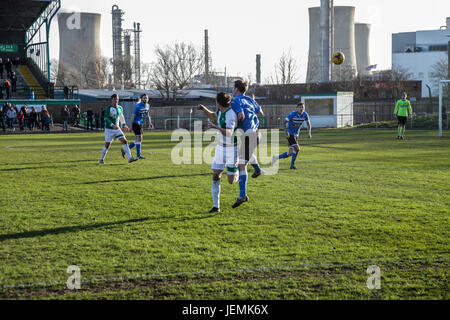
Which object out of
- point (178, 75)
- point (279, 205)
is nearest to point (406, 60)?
point (178, 75)

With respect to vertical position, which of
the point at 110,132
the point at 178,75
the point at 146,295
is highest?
the point at 178,75

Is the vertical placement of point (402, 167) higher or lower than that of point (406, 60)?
lower

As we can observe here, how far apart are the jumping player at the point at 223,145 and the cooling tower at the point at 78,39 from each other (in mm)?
89407

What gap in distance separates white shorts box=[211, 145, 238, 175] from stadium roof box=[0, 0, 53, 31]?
142ft

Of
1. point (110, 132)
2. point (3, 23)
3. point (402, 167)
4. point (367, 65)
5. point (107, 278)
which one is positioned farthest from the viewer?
point (367, 65)

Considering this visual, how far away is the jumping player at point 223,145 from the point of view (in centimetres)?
862

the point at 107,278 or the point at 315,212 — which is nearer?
the point at 107,278

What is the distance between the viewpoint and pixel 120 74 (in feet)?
325

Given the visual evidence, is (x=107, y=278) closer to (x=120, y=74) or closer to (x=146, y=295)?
(x=146, y=295)

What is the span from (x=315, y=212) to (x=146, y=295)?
4.31 meters

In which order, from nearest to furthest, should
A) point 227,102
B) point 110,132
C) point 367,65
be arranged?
point 227,102 < point 110,132 < point 367,65

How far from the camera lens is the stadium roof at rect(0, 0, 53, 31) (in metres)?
47.8

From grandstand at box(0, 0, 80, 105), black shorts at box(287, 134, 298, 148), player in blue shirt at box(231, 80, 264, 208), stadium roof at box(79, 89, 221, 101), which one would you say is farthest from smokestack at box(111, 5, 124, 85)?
player in blue shirt at box(231, 80, 264, 208)

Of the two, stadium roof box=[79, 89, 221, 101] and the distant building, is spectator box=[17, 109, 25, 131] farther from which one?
the distant building
